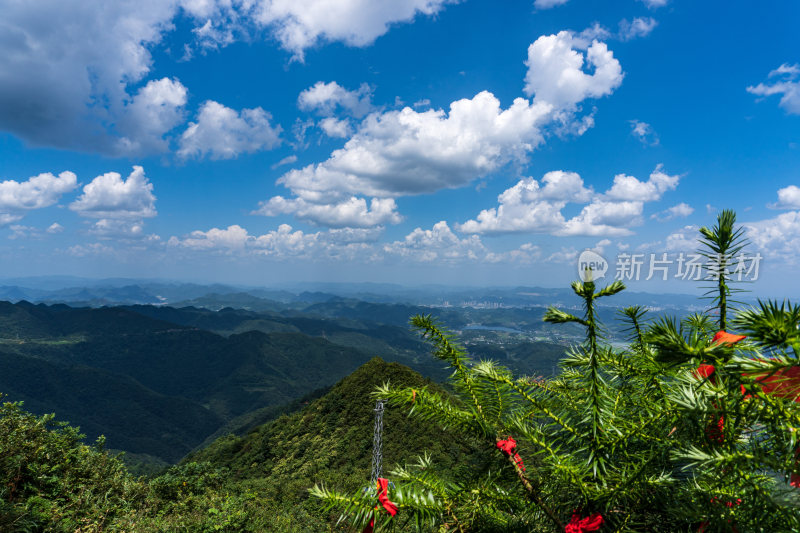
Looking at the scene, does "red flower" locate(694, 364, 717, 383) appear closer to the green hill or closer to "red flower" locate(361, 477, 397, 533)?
"red flower" locate(361, 477, 397, 533)

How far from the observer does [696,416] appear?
103cm

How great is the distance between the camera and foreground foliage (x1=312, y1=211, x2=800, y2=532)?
3.00ft

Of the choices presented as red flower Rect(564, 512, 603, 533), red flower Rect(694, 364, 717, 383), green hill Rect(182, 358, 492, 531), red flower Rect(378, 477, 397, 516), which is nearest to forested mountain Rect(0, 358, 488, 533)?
red flower Rect(378, 477, 397, 516)

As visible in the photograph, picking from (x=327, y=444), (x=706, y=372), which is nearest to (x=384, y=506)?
(x=706, y=372)

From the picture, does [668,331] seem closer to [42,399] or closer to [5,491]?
[5,491]

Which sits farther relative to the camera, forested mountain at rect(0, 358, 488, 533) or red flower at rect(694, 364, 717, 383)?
forested mountain at rect(0, 358, 488, 533)

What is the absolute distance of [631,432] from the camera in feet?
4.23

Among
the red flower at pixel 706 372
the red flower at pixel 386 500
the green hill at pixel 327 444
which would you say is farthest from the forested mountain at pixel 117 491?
the green hill at pixel 327 444

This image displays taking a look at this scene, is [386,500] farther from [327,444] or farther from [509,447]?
[327,444]

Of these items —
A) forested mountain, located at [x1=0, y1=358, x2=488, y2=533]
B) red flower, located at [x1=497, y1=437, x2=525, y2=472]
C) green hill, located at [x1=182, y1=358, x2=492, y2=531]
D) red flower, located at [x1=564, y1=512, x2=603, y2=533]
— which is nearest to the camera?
red flower, located at [x1=564, y1=512, x2=603, y2=533]

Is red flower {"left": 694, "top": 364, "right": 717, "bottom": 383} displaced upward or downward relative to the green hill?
upward

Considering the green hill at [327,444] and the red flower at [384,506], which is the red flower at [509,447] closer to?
the red flower at [384,506]

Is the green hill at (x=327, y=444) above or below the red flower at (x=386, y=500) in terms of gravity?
below

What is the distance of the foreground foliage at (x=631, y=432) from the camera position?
91cm
